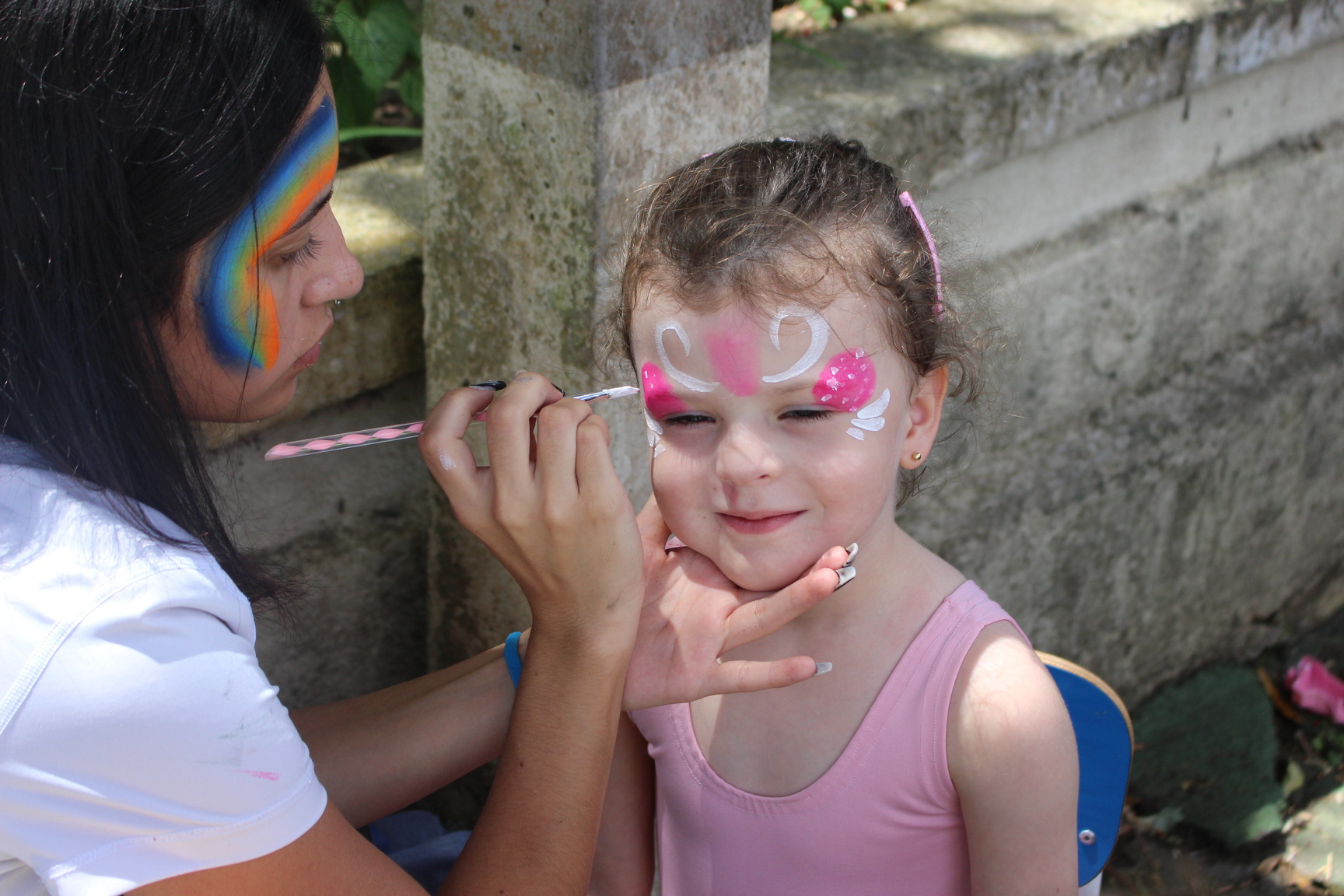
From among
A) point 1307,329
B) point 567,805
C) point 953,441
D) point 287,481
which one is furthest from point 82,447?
point 1307,329

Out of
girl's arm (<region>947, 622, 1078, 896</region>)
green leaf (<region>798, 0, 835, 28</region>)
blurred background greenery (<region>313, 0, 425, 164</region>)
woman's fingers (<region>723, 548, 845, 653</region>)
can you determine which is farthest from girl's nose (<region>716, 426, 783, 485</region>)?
green leaf (<region>798, 0, 835, 28</region>)

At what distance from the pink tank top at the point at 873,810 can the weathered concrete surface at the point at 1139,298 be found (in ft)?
2.28

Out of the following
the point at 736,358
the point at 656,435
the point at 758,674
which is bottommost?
the point at 758,674

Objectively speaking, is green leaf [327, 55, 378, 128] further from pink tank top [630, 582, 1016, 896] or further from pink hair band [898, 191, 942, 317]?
pink tank top [630, 582, 1016, 896]

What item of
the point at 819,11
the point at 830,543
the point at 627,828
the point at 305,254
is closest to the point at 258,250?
the point at 305,254

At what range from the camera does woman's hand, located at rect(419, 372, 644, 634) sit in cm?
118

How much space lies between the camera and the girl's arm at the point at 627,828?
1.56 meters

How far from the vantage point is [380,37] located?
80.7 inches

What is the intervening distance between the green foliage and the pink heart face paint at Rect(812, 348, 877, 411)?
3.29 feet

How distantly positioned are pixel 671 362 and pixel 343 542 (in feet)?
2.67

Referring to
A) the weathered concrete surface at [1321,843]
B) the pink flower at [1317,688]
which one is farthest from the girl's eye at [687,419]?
the pink flower at [1317,688]

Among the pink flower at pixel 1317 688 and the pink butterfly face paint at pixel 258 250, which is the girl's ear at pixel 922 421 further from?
the pink flower at pixel 1317 688

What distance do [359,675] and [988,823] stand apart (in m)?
1.11

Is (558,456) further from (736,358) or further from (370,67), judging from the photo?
(370,67)
